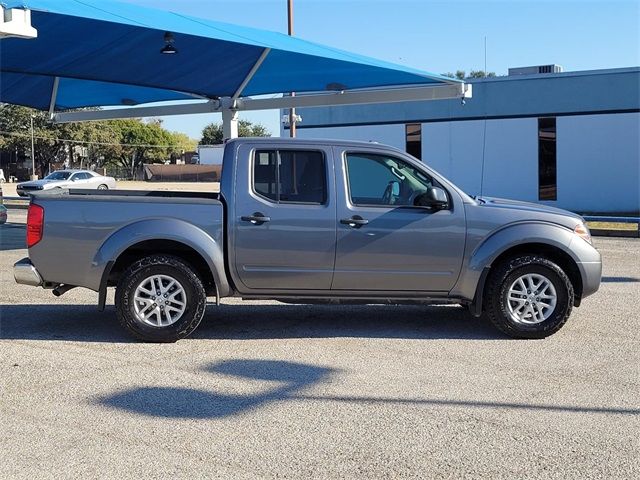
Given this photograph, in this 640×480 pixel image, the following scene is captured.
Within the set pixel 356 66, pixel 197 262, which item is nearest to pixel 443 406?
pixel 197 262

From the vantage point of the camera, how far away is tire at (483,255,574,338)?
7461mm

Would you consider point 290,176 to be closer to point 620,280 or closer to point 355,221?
point 355,221

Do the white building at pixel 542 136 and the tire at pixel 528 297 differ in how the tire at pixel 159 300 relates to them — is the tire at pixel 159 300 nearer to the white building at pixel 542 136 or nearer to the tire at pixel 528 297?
the tire at pixel 528 297

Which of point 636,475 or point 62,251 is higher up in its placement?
point 62,251

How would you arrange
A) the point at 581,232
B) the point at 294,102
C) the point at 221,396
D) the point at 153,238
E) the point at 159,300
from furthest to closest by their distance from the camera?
the point at 294,102
the point at 581,232
the point at 159,300
the point at 153,238
the point at 221,396

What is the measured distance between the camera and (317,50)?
1224 centimetres

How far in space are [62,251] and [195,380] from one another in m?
2.14

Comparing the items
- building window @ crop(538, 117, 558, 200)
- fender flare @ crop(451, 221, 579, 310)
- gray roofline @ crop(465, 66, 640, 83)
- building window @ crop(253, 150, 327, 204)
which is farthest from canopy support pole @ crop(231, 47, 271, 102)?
building window @ crop(538, 117, 558, 200)

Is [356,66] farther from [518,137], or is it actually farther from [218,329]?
[518,137]

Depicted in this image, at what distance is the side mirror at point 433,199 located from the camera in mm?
7281

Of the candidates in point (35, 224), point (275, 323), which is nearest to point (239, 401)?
point (275, 323)

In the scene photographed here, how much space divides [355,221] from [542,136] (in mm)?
22102

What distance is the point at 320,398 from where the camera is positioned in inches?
222

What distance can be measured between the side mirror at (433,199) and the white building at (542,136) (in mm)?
19173
